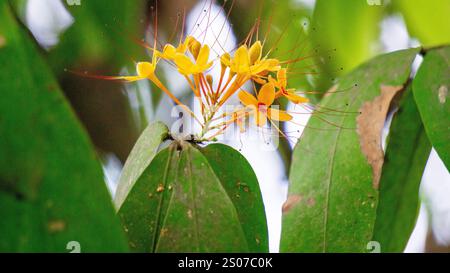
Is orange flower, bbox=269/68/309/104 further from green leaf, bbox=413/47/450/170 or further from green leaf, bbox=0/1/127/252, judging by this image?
green leaf, bbox=0/1/127/252

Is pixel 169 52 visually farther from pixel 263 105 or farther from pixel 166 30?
pixel 166 30

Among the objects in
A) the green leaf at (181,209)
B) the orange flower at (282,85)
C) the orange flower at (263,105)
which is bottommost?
the green leaf at (181,209)

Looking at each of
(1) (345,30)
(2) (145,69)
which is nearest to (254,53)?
(2) (145,69)

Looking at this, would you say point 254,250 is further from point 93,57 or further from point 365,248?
point 93,57

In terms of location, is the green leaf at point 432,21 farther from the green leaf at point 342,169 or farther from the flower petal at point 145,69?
the flower petal at point 145,69

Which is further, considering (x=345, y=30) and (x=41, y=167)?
(x=345, y=30)

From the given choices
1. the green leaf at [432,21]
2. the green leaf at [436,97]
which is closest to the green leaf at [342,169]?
the green leaf at [436,97]

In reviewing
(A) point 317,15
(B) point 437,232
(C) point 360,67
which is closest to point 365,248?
(C) point 360,67

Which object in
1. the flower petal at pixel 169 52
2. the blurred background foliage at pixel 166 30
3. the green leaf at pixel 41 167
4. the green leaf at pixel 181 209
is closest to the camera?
the green leaf at pixel 41 167
